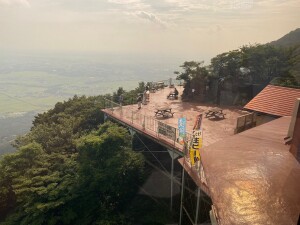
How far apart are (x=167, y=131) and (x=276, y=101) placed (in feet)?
20.1

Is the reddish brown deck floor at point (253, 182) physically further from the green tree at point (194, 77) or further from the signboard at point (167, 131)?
the green tree at point (194, 77)

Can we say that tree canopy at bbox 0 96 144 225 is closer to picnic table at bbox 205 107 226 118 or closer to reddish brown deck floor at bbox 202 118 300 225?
picnic table at bbox 205 107 226 118

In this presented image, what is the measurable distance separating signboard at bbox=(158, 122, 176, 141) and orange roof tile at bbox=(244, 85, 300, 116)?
438 centimetres

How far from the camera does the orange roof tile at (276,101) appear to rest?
545 inches

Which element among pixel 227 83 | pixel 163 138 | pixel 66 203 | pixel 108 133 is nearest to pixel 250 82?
pixel 227 83

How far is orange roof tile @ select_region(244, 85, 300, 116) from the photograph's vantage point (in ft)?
45.4

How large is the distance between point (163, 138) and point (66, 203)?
21.0ft

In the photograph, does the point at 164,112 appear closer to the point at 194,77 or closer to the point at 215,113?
the point at 215,113

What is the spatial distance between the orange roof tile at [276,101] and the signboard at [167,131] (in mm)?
4383

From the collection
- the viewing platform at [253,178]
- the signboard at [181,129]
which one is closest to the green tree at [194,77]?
the signboard at [181,129]

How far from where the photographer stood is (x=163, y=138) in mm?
15336

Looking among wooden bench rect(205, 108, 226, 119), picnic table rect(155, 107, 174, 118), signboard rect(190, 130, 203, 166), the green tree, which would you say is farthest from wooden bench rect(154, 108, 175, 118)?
signboard rect(190, 130, 203, 166)

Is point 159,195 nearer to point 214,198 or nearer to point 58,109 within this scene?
point 214,198

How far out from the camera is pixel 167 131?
1538cm
